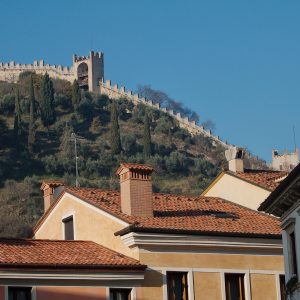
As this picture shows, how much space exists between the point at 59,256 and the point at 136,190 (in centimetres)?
371

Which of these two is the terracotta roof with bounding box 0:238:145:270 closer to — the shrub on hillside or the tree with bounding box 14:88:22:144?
the tree with bounding box 14:88:22:144

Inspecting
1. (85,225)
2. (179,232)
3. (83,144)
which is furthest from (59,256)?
(83,144)

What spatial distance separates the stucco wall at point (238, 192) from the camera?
3612 centimetres

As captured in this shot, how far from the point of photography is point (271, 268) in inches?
1270

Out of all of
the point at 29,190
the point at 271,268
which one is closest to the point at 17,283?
the point at 271,268

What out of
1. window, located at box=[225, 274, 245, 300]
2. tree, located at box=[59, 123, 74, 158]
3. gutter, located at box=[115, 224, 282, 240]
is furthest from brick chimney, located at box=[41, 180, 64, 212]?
tree, located at box=[59, 123, 74, 158]

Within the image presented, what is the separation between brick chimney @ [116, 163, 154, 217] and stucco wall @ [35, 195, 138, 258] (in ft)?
2.33

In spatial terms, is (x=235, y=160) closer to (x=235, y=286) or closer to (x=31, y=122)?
(x=235, y=286)

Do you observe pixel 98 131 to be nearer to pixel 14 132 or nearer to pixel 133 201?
pixel 14 132

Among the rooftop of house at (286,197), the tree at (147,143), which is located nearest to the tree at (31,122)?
the tree at (147,143)

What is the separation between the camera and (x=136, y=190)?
32.0 meters

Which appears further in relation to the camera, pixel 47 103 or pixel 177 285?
pixel 47 103

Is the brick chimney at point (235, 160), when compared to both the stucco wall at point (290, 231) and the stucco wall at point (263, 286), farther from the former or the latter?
the stucco wall at point (290, 231)

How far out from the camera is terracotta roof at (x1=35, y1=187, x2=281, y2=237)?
102ft
